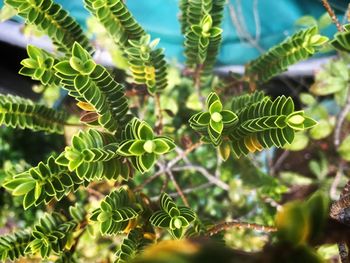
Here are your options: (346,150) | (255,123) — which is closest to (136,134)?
(255,123)

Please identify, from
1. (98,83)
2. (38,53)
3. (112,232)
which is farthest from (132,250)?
(38,53)

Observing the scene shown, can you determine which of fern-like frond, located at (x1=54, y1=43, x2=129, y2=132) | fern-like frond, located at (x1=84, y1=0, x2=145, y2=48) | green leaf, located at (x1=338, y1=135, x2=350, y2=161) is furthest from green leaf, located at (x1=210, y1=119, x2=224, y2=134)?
green leaf, located at (x1=338, y1=135, x2=350, y2=161)

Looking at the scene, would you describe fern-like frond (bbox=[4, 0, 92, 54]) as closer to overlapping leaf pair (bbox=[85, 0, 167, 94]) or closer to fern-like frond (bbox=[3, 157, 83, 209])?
overlapping leaf pair (bbox=[85, 0, 167, 94])

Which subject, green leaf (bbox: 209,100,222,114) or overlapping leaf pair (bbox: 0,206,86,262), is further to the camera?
overlapping leaf pair (bbox: 0,206,86,262)

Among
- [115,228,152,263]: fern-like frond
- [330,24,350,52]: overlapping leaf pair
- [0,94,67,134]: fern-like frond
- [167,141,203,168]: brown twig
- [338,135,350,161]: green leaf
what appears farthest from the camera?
[338,135,350,161]: green leaf

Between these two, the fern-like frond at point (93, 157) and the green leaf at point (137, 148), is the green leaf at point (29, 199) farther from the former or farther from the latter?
the green leaf at point (137, 148)

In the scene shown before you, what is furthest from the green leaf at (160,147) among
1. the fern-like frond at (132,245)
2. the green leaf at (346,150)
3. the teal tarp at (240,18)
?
the teal tarp at (240,18)

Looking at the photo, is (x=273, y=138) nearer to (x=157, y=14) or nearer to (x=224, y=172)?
(x=224, y=172)
